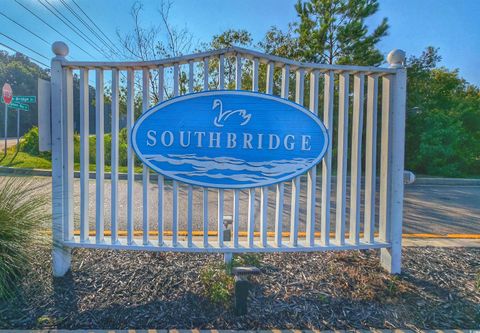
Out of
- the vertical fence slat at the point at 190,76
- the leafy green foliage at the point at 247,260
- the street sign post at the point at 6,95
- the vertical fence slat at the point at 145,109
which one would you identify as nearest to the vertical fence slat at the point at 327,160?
the leafy green foliage at the point at 247,260

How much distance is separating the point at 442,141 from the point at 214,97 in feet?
41.4

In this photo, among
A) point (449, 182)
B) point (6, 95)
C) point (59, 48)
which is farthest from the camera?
point (6, 95)

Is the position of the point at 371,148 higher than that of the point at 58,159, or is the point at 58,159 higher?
the point at 371,148

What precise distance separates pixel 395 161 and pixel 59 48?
3.35 m

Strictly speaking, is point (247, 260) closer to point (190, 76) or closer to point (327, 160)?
point (327, 160)

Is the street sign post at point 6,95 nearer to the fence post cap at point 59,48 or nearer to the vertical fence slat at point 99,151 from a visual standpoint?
the fence post cap at point 59,48

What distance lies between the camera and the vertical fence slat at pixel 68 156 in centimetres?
270

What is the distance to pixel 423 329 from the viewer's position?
85.9 inches

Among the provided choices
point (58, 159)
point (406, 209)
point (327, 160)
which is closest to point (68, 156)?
point (58, 159)

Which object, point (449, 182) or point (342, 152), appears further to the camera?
point (449, 182)

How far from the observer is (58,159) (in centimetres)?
267

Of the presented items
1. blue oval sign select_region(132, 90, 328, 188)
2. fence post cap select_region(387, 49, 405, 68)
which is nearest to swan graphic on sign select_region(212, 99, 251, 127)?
blue oval sign select_region(132, 90, 328, 188)

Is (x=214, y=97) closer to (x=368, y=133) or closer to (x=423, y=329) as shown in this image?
(x=368, y=133)

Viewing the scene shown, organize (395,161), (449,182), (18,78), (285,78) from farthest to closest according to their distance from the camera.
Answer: (18,78) < (449,182) < (395,161) < (285,78)
